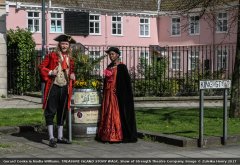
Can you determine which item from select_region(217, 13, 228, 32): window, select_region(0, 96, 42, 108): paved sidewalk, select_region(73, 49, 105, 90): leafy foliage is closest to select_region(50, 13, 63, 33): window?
select_region(217, 13, 228, 32): window

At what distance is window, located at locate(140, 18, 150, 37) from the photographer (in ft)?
144

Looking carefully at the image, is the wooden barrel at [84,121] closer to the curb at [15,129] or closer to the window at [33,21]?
the curb at [15,129]

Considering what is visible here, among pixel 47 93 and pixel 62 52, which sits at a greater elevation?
pixel 62 52

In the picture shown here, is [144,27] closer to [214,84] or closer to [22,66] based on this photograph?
[22,66]

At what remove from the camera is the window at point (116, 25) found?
4197cm

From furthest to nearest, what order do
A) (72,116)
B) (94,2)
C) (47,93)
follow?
(94,2)
(72,116)
(47,93)

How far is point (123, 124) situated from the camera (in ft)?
33.1

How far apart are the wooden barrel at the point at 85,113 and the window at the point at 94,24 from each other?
100 feet

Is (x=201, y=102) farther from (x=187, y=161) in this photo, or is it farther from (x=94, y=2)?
(x=94, y=2)

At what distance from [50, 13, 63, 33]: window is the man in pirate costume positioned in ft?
95.0

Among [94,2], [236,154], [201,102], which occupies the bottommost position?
[236,154]

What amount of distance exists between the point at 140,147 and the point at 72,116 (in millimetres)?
1588

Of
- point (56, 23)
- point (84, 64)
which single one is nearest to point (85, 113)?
point (84, 64)

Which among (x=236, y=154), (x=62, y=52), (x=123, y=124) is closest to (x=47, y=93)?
(x=62, y=52)
